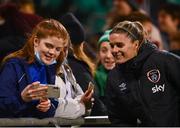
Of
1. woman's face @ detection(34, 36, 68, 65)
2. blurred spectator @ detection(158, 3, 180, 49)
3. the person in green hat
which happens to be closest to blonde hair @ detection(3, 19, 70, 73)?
woman's face @ detection(34, 36, 68, 65)

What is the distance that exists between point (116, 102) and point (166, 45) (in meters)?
4.97

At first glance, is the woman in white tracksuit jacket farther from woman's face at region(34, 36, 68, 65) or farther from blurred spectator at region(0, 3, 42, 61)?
blurred spectator at region(0, 3, 42, 61)

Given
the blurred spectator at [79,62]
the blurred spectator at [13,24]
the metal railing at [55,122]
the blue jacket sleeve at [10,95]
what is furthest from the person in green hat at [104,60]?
the blue jacket sleeve at [10,95]

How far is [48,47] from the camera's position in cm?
635

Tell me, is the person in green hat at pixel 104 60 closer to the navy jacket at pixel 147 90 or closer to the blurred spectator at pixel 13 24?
the blurred spectator at pixel 13 24

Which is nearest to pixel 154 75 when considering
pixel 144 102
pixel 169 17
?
pixel 144 102

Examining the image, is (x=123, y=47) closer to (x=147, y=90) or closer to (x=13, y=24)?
(x=147, y=90)

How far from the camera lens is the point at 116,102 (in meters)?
6.48

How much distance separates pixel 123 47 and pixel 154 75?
378mm

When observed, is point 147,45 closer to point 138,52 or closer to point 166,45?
point 138,52

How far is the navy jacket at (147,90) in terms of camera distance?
20.6 ft

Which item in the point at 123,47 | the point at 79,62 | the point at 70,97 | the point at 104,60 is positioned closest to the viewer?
the point at 123,47

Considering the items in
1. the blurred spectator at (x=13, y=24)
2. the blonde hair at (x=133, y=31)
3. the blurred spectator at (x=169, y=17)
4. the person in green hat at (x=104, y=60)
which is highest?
the blonde hair at (x=133, y=31)

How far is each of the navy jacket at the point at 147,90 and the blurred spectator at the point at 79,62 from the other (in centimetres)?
68
